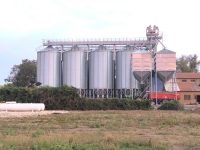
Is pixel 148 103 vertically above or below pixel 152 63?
below

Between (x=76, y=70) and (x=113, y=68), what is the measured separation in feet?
26.1

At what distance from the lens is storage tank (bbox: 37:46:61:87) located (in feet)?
356

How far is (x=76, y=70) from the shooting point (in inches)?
4190

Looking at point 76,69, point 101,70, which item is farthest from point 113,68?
point 76,69

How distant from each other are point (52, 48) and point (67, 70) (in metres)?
7.99

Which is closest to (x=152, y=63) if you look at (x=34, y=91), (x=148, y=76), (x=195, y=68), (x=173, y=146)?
(x=148, y=76)

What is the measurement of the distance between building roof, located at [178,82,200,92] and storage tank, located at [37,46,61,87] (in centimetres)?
3370

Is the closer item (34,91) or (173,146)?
(173,146)

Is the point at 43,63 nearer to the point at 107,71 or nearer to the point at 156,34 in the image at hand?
the point at 107,71

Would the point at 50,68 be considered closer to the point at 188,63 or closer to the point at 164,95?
the point at 164,95

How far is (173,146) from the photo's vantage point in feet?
68.7

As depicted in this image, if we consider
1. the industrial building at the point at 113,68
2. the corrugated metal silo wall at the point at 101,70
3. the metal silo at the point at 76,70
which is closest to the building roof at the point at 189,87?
the industrial building at the point at 113,68

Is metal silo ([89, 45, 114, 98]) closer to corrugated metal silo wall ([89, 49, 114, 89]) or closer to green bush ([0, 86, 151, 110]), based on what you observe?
corrugated metal silo wall ([89, 49, 114, 89])

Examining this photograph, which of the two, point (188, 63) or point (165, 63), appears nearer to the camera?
point (165, 63)
